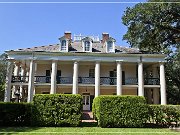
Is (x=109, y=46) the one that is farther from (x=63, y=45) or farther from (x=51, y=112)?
(x=51, y=112)

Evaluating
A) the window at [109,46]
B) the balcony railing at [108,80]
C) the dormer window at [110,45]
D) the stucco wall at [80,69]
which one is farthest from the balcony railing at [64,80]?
the window at [109,46]

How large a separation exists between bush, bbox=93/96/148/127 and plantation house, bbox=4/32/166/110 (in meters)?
14.7

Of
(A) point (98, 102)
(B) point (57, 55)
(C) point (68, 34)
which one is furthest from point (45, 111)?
(C) point (68, 34)

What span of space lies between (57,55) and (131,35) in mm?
9766

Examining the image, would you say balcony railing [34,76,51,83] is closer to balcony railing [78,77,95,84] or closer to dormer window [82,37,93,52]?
balcony railing [78,77,95,84]

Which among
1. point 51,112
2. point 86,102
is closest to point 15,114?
point 51,112

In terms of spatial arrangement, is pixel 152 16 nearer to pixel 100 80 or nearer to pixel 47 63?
pixel 100 80

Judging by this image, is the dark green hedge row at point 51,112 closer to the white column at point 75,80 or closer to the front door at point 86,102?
the white column at point 75,80

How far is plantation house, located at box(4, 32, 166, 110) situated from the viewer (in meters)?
31.2

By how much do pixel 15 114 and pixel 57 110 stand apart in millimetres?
2960

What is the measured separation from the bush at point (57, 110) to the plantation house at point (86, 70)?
14.8m

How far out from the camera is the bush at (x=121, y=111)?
51.2 ft

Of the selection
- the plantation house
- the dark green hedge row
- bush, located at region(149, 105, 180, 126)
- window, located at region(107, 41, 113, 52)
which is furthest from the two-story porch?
bush, located at region(149, 105, 180, 126)

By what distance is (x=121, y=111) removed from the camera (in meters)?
15.8
